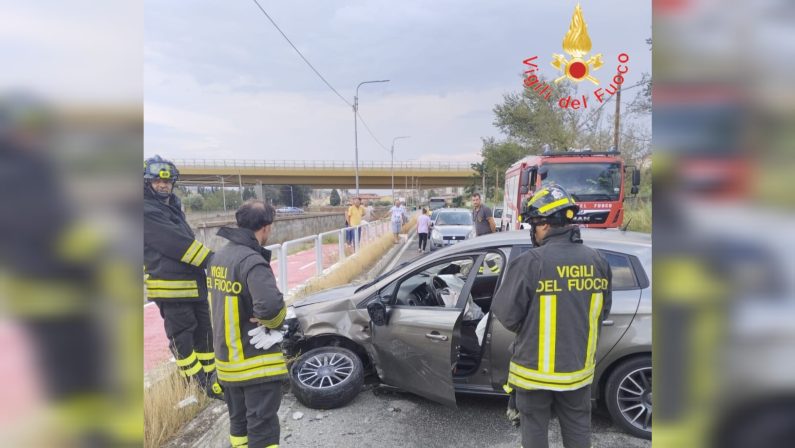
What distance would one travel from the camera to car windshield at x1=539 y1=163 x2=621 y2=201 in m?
10.8

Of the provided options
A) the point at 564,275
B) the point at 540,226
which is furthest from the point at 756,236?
the point at 540,226

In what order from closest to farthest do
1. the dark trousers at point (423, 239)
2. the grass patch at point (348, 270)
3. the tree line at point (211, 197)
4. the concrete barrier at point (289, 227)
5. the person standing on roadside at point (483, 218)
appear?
the grass patch at point (348, 270), the person standing on roadside at point (483, 218), the concrete barrier at point (289, 227), the dark trousers at point (423, 239), the tree line at point (211, 197)

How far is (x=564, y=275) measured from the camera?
7.48 ft

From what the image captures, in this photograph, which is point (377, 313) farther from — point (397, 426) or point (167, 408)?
point (167, 408)

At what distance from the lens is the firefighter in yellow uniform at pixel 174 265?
140 inches

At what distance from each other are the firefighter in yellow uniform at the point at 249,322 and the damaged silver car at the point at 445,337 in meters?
1.04

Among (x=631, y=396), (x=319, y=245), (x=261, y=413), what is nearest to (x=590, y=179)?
(x=319, y=245)

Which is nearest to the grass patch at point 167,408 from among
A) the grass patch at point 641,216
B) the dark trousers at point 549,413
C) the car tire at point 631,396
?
the dark trousers at point 549,413

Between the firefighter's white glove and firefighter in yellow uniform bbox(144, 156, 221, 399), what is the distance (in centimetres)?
125

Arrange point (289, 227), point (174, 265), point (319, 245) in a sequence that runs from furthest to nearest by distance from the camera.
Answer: point (289, 227) < point (319, 245) < point (174, 265)

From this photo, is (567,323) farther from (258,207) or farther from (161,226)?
(161,226)

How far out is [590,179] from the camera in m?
10.9

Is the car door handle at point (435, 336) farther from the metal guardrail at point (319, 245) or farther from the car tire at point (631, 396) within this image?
the metal guardrail at point (319, 245)

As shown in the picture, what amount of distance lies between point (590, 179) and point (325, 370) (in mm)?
9233
